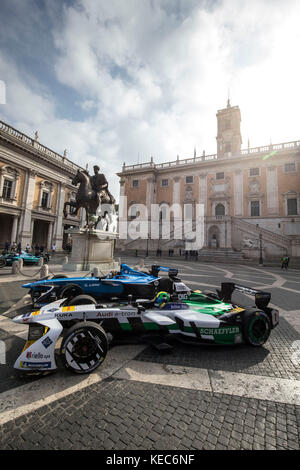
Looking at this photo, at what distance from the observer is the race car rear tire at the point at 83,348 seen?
261 centimetres

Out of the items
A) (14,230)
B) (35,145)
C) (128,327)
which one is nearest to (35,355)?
(128,327)

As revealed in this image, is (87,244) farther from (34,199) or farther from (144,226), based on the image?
(144,226)

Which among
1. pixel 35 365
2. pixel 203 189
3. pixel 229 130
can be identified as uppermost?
pixel 229 130

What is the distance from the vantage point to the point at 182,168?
3738cm

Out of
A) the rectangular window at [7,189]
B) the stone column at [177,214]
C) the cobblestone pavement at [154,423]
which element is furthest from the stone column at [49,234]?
the cobblestone pavement at [154,423]

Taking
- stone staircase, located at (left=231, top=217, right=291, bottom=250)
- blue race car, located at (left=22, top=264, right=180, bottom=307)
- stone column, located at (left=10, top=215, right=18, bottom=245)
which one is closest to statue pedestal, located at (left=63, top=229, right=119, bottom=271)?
blue race car, located at (left=22, top=264, right=180, bottom=307)

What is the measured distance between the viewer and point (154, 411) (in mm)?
2094

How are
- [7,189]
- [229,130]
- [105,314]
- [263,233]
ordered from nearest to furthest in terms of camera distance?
[105,314], [7,189], [263,233], [229,130]

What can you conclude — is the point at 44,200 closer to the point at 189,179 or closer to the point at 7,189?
the point at 7,189

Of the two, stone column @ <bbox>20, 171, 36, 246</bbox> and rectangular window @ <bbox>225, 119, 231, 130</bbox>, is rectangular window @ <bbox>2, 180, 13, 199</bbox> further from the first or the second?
rectangular window @ <bbox>225, 119, 231, 130</bbox>

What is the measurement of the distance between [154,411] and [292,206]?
3517cm

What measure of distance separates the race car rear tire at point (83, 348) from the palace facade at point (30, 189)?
2641 centimetres

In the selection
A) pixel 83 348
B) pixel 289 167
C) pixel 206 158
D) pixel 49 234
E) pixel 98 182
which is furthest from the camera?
pixel 206 158
